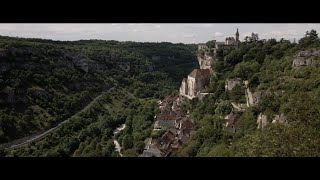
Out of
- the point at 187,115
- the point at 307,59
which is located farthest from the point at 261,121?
the point at 187,115

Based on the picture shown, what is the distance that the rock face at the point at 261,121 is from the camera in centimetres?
2312

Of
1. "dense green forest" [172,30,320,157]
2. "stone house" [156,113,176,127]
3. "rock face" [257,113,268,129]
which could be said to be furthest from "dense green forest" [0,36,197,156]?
"rock face" [257,113,268,129]

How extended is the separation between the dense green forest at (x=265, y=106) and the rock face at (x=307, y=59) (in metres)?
0.30

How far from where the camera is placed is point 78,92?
59906mm

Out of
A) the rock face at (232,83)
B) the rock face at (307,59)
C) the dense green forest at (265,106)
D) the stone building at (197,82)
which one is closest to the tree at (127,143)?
the dense green forest at (265,106)

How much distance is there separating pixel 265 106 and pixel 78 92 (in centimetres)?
4014

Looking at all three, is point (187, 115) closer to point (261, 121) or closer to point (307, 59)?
point (307, 59)

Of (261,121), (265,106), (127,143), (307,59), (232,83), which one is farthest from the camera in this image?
(127,143)

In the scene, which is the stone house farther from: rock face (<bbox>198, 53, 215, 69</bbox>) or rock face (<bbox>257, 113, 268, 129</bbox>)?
rock face (<bbox>257, 113, 268, 129</bbox>)

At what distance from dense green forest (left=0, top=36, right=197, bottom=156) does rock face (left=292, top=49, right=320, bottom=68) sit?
1365 cm

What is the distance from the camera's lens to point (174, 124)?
35.7 meters
